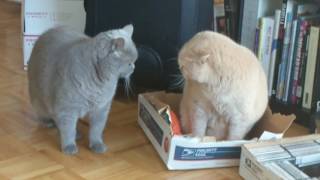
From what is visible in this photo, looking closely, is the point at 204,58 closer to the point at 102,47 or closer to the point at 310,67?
the point at 102,47

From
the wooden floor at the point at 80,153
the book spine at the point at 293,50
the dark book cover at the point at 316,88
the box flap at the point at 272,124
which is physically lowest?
the wooden floor at the point at 80,153

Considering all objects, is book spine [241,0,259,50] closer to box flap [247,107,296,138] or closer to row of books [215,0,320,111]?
row of books [215,0,320,111]

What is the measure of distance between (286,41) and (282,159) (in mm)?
548

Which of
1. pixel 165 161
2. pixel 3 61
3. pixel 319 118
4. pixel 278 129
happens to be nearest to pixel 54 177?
pixel 165 161

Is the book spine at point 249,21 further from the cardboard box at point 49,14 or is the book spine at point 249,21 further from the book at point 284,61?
the cardboard box at point 49,14

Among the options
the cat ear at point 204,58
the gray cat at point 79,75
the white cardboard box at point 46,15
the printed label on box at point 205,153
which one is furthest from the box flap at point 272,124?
the white cardboard box at point 46,15

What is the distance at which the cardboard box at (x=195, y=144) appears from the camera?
1516 millimetres

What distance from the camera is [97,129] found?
1.66 meters

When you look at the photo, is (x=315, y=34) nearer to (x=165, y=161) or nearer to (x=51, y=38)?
(x=165, y=161)

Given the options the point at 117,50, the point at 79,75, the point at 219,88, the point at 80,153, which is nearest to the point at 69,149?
the point at 80,153

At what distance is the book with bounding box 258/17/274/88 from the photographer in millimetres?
1906

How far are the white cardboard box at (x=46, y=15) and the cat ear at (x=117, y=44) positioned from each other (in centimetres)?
85

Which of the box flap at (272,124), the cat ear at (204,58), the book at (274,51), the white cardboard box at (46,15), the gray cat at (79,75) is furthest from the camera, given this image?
the white cardboard box at (46,15)

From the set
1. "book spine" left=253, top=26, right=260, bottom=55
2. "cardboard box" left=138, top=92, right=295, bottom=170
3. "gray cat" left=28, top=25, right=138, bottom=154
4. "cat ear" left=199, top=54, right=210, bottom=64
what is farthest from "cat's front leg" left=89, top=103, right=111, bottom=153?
"book spine" left=253, top=26, right=260, bottom=55
